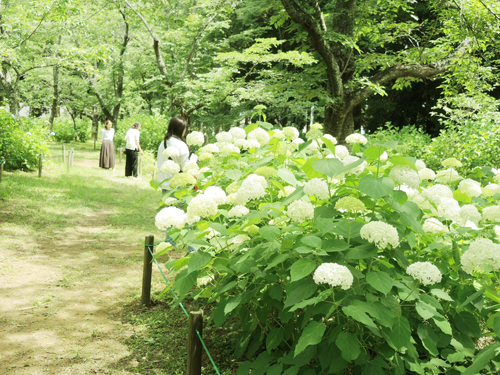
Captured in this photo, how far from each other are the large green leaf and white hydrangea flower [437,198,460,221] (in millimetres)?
557

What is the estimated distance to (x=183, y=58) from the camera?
59.0 ft

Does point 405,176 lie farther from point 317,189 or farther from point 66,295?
point 66,295

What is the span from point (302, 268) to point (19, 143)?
11719 mm

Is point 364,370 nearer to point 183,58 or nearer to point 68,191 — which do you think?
point 68,191

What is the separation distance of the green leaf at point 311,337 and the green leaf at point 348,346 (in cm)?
12

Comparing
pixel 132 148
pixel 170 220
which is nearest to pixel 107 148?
pixel 132 148

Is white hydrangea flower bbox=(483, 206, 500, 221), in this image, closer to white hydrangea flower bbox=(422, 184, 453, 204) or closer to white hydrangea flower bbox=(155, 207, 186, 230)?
white hydrangea flower bbox=(422, 184, 453, 204)

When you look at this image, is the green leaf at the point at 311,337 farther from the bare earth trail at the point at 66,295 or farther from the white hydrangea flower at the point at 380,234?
the bare earth trail at the point at 66,295

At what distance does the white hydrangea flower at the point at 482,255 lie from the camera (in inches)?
56.7

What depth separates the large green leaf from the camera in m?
1.48

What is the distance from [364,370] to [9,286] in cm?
442

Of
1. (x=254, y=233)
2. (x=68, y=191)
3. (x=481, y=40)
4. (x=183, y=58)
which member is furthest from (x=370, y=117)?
(x=254, y=233)

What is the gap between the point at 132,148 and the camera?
12.2m

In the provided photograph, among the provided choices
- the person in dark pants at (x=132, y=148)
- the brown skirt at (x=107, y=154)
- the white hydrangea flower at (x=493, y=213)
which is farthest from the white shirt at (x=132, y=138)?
the white hydrangea flower at (x=493, y=213)
